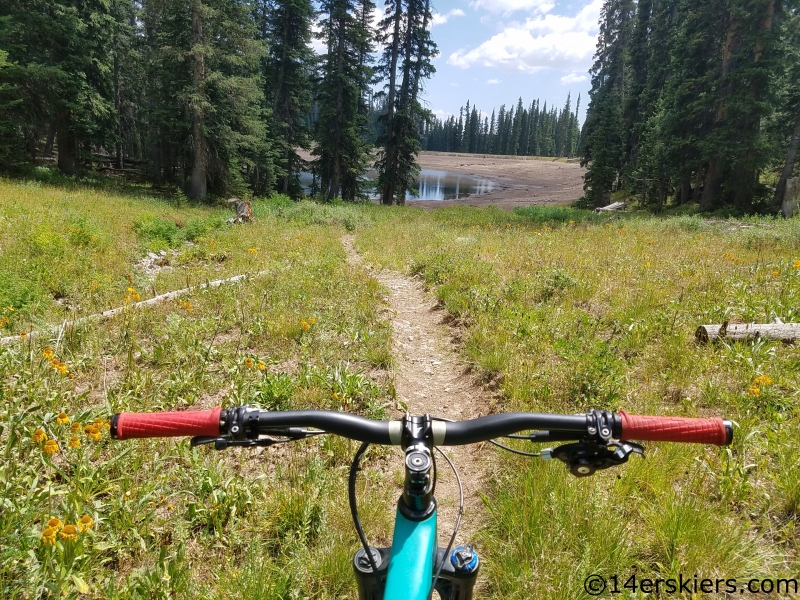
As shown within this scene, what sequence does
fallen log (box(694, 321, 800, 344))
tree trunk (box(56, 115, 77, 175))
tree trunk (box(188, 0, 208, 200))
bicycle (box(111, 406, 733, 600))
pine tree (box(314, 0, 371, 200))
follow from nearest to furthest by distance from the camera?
1. bicycle (box(111, 406, 733, 600))
2. fallen log (box(694, 321, 800, 344))
3. tree trunk (box(188, 0, 208, 200))
4. tree trunk (box(56, 115, 77, 175))
5. pine tree (box(314, 0, 371, 200))

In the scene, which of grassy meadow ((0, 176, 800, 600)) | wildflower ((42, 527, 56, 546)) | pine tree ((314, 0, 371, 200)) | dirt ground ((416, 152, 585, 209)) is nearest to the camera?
wildflower ((42, 527, 56, 546))

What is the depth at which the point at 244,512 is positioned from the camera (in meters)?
3.01

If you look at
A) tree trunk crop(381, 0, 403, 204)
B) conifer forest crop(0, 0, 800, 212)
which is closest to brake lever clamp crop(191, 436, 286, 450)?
conifer forest crop(0, 0, 800, 212)

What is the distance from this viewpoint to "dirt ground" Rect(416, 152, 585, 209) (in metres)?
45.3

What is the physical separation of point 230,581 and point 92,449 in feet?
5.78

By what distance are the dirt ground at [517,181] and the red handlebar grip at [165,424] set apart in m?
40.7

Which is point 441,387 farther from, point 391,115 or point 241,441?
point 391,115

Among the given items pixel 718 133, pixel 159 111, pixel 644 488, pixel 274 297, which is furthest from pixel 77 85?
pixel 718 133

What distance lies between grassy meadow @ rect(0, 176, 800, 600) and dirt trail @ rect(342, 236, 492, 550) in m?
0.22

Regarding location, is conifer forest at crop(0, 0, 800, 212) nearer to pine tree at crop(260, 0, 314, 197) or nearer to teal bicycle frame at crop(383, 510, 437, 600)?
pine tree at crop(260, 0, 314, 197)

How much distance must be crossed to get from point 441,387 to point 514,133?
140958 millimetres

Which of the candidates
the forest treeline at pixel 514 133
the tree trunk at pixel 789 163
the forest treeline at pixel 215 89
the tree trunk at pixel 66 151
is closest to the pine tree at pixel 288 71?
the forest treeline at pixel 215 89

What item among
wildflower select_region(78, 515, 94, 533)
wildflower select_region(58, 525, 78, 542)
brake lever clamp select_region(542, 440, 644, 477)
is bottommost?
wildflower select_region(78, 515, 94, 533)

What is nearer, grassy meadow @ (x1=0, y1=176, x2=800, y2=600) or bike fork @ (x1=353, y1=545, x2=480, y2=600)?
bike fork @ (x1=353, y1=545, x2=480, y2=600)
